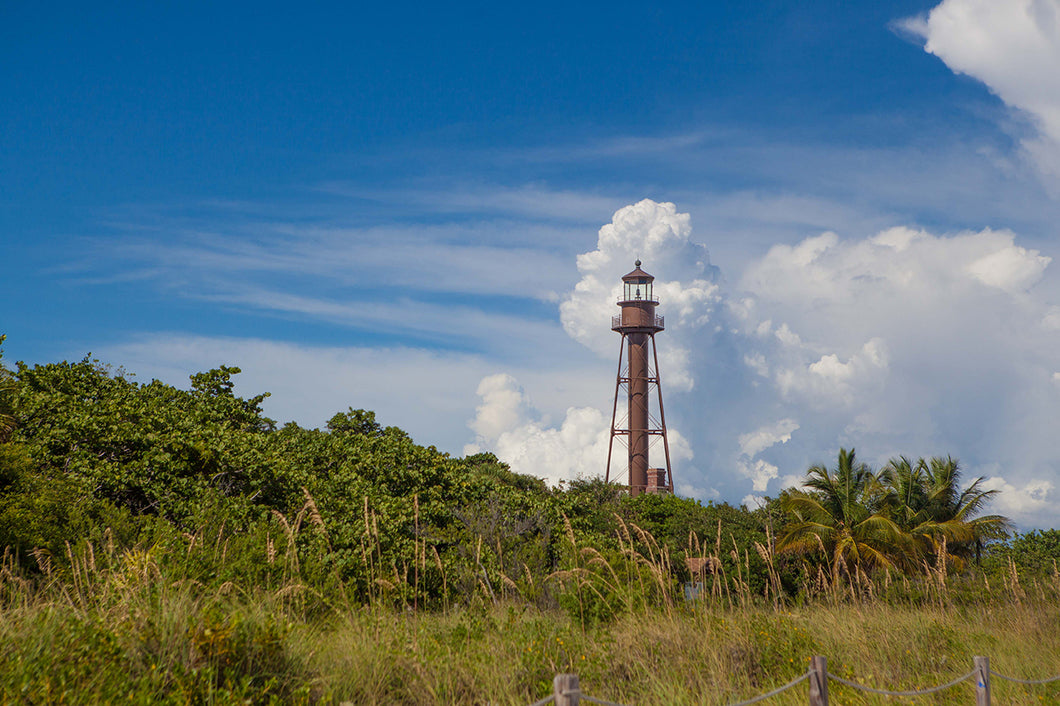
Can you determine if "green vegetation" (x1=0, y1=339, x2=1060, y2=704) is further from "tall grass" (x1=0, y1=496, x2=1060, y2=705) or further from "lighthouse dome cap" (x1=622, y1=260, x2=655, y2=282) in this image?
"lighthouse dome cap" (x1=622, y1=260, x2=655, y2=282)

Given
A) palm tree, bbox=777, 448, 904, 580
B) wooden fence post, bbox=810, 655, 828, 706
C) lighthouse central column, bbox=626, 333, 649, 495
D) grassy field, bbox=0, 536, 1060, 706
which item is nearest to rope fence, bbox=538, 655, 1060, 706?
wooden fence post, bbox=810, 655, 828, 706

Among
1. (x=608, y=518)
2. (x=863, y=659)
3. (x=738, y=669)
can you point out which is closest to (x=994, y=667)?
(x=863, y=659)

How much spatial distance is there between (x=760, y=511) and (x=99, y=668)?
109 ft

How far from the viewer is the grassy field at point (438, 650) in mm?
5371

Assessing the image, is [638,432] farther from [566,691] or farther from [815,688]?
[566,691]

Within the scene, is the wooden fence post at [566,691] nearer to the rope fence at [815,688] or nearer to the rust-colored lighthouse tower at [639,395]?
the rope fence at [815,688]

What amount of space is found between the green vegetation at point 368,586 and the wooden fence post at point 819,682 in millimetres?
850

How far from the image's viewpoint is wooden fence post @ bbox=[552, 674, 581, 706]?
478 centimetres

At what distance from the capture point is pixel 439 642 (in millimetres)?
7246

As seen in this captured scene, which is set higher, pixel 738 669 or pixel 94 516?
pixel 94 516

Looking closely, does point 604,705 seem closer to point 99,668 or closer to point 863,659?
point 99,668

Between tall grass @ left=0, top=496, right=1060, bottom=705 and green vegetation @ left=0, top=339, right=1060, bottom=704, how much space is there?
0.03 m

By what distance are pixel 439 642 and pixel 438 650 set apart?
0.50m

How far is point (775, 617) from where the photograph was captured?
9.10 metres
